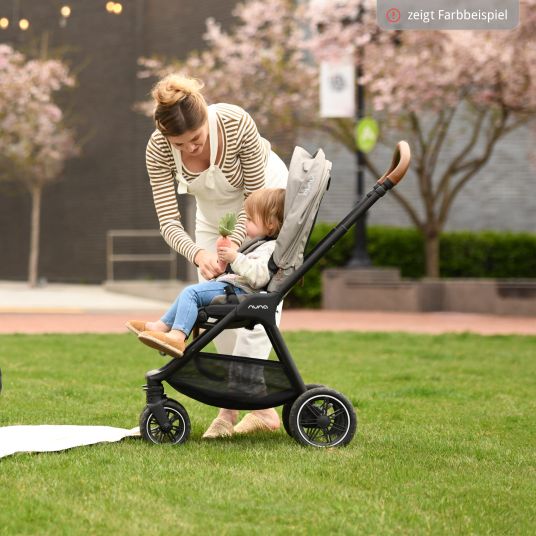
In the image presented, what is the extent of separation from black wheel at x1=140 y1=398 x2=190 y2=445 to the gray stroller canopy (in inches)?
28.8

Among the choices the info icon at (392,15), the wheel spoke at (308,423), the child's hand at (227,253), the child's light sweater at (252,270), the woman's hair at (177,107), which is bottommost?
the wheel spoke at (308,423)

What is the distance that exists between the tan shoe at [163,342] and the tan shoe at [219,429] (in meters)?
0.69

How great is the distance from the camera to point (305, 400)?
5742 millimetres

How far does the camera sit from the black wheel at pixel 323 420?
5742mm

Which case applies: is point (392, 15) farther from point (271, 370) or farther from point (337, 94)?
point (337, 94)

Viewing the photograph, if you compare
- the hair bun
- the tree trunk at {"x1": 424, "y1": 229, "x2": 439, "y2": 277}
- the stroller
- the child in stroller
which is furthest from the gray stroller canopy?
the tree trunk at {"x1": 424, "y1": 229, "x2": 439, "y2": 277}

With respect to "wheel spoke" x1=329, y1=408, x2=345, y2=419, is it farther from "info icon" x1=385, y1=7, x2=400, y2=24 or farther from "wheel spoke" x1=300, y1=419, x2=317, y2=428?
"info icon" x1=385, y1=7, x2=400, y2=24

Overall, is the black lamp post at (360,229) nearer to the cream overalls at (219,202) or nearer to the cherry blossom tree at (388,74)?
the cherry blossom tree at (388,74)

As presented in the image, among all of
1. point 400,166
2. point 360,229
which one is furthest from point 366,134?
point 400,166

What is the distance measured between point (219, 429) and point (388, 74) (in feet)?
43.7

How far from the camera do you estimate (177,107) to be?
18.6ft

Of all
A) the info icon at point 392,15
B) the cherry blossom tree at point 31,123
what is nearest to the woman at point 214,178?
the info icon at point 392,15

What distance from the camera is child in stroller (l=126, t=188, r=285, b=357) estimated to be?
558cm

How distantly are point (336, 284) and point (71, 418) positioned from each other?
12.5 meters
